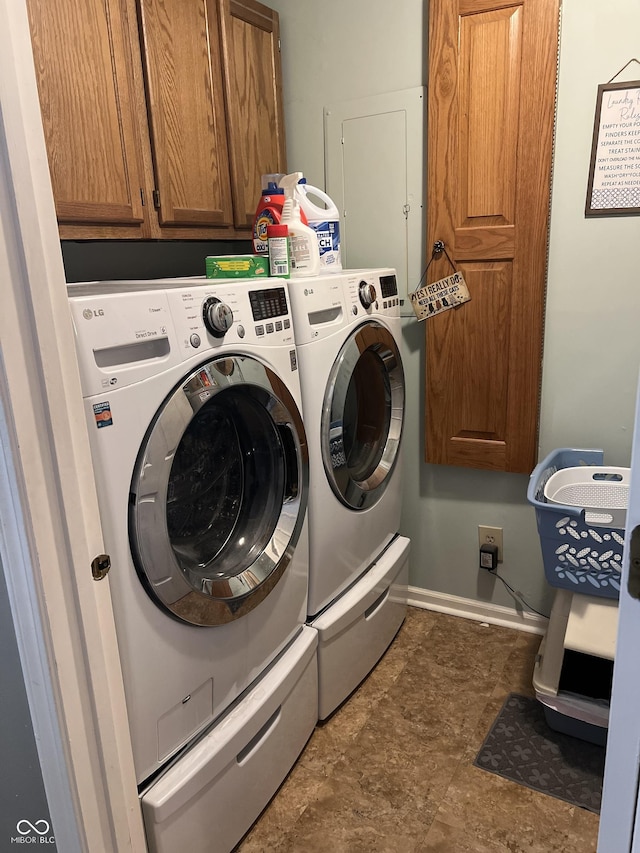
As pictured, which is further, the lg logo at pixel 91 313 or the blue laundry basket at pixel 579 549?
the blue laundry basket at pixel 579 549

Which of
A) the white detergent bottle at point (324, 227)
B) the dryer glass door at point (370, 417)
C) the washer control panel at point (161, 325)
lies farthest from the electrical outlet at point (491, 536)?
the washer control panel at point (161, 325)

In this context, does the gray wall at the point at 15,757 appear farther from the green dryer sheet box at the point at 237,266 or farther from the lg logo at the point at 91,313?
the green dryer sheet box at the point at 237,266

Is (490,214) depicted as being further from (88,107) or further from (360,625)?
(360,625)

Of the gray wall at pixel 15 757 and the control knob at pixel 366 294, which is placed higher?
the control knob at pixel 366 294

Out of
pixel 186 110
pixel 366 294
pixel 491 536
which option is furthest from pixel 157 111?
pixel 491 536

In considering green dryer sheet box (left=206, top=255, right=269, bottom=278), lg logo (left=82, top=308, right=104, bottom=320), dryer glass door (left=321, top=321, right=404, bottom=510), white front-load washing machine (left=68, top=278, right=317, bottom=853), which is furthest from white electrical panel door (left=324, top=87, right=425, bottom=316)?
lg logo (left=82, top=308, right=104, bottom=320)

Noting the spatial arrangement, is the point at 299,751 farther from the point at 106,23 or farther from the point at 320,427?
the point at 106,23

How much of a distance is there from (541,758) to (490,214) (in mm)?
1546

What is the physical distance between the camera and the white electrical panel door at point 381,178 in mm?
1994

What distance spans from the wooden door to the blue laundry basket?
423 mm

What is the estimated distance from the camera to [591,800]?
4.81ft

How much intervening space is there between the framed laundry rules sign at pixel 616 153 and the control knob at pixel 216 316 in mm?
1200

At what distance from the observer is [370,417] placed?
198 centimetres

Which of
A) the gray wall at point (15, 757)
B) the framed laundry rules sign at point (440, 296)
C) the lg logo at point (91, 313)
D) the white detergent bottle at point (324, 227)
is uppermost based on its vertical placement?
the white detergent bottle at point (324, 227)
